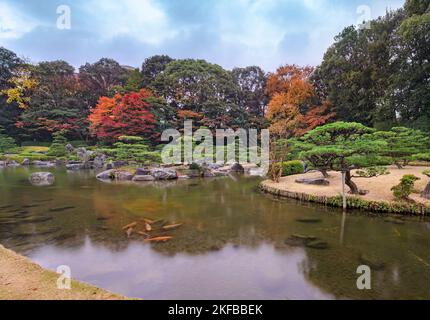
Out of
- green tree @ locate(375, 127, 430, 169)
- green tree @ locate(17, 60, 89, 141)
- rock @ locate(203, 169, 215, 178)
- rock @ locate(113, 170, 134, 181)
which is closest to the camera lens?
green tree @ locate(375, 127, 430, 169)

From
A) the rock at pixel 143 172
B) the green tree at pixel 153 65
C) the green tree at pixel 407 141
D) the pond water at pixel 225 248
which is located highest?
the green tree at pixel 153 65

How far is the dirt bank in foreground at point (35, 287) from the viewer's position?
3.00 metres

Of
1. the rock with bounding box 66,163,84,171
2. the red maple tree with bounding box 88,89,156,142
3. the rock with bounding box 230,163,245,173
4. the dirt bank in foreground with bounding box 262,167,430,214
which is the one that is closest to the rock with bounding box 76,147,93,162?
the red maple tree with bounding box 88,89,156,142

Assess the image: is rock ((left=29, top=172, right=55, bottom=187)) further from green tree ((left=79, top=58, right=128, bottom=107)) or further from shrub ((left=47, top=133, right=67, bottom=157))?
green tree ((left=79, top=58, right=128, bottom=107))

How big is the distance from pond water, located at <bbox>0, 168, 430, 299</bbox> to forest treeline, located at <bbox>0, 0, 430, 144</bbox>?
10205 mm

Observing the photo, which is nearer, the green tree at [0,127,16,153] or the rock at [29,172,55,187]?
the rock at [29,172,55,187]

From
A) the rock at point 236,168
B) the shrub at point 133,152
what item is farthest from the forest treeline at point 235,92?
the shrub at point 133,152

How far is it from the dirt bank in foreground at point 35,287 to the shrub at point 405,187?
7471 mm

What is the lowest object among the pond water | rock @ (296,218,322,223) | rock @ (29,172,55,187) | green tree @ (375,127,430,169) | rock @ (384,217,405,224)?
the pond water

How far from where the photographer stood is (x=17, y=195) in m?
10.3

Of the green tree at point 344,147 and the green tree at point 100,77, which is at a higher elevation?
the green tree at point 100,77

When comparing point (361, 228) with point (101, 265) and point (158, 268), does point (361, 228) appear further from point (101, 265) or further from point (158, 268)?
point (101, 265)

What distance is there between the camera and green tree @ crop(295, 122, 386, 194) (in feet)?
25.0

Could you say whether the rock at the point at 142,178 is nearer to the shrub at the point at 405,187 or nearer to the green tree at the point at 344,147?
the green tree at the point at 344,147
